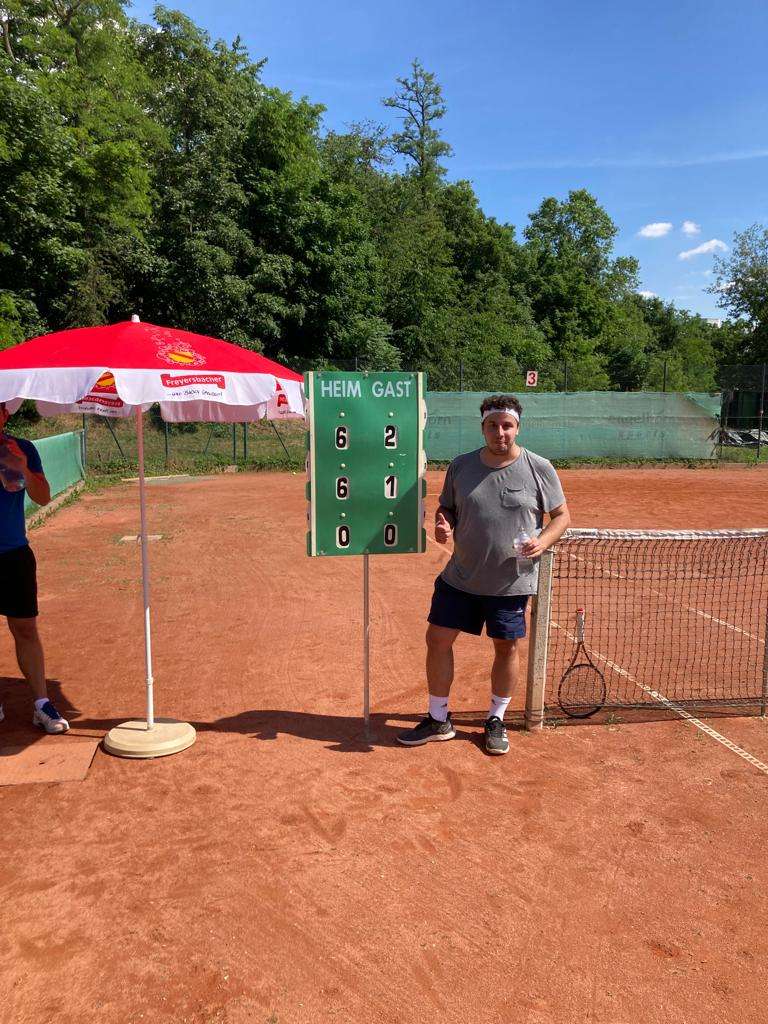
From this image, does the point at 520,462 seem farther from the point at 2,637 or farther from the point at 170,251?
the point at 170,251

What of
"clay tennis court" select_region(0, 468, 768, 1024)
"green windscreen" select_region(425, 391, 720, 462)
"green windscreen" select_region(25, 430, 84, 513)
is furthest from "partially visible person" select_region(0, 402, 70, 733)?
"green windscreen" select_region(425, 391, 720, 462)

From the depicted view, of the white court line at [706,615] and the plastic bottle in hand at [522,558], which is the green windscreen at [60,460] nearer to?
the white court line at [706,615]

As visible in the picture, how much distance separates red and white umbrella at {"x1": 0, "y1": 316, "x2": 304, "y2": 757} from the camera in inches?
151

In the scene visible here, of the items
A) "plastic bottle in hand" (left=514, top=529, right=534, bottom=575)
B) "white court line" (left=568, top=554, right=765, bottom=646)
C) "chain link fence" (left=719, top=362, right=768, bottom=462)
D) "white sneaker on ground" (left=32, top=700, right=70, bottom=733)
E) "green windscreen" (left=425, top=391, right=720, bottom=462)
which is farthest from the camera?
"chain link fence" (left=719, top=362, right=768, bottom=462)

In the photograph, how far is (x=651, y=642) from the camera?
7.06 m

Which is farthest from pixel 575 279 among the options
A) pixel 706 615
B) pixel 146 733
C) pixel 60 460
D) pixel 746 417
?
pixel 146 733

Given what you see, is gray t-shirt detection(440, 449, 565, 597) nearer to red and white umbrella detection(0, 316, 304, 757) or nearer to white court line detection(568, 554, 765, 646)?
red and white umbrella detection(0, 316, 304, 757)

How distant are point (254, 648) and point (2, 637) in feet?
7.95

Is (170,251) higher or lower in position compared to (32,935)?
higher

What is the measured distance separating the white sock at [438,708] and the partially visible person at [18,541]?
94.8 inches

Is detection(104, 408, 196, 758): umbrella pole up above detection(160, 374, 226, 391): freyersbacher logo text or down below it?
below

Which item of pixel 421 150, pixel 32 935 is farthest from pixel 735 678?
pixel 421 150

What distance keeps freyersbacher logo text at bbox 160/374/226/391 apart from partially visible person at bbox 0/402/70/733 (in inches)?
48.3

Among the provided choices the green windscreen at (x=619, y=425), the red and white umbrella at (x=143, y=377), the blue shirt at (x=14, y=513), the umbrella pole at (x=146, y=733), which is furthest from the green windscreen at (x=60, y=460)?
the green windscreen at (x=619, y=425)
